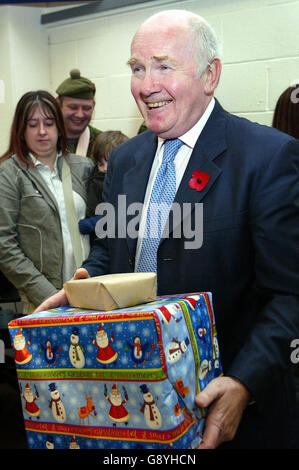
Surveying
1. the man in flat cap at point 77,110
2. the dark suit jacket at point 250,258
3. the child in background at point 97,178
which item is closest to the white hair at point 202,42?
the dark suit jacket at point 250,258

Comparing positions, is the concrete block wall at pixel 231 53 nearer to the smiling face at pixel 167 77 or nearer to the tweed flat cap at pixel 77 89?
the tweed flat cap at pixel 77 89

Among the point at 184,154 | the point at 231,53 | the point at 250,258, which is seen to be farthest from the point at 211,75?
the point at 231,53

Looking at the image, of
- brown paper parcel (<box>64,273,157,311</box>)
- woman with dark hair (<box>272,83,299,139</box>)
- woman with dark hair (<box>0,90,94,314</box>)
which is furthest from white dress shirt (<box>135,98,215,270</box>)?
woman with dark hair (<box>0,90,94,314</box>)

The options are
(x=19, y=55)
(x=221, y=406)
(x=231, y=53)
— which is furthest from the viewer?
(x=19, y=55)

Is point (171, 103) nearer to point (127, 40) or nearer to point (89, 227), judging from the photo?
point (89, 227)

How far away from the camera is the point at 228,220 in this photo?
1.07m

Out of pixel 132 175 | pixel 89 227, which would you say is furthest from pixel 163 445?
pixel 89 227

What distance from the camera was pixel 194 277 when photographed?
3.60 feet

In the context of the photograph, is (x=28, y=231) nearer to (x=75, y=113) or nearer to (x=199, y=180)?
(x=75, y=113)

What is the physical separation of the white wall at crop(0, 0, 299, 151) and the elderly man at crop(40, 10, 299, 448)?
1570mm

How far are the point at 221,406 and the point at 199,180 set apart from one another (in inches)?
17.9

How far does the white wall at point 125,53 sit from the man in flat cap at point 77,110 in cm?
41

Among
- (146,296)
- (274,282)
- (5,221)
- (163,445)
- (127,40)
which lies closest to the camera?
(163,445)
